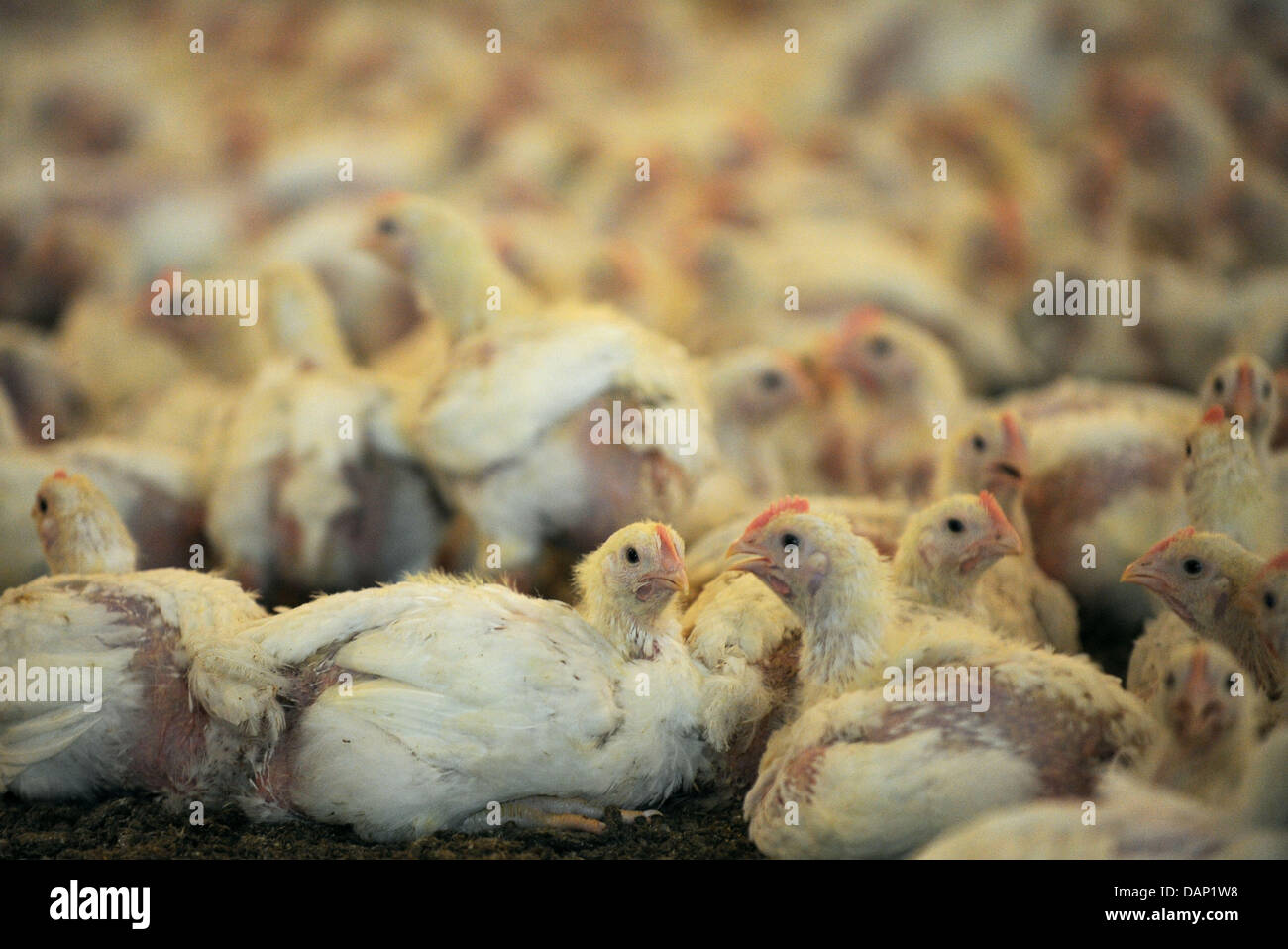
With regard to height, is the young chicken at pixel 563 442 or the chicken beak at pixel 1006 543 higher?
the young chicken at pixel 563 442

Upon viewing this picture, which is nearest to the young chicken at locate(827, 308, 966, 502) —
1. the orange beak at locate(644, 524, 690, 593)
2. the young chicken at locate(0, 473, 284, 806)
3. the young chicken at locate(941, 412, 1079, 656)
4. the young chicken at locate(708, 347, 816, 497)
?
the young chicken at locate(708, 347, 816, 497)

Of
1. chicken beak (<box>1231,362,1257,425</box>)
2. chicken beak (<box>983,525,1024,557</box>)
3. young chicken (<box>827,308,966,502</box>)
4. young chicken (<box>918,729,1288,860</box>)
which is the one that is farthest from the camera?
young chicken (<box>827,308,966,502</box>)

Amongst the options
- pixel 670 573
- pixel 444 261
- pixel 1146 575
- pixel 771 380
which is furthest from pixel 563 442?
pixel 1146 575

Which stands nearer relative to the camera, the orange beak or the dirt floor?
the dirt floor

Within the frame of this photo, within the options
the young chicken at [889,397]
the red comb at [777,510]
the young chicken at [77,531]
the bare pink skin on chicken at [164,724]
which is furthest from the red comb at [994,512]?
the young chicken at [77,531]

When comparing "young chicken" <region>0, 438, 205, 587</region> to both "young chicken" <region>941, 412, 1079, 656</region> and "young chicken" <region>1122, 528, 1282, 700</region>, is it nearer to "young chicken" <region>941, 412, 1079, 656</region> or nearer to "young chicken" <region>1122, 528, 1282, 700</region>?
"young chicken" <region>941, 412, 1079, 656</region>

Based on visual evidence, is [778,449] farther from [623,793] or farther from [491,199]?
[623,793]

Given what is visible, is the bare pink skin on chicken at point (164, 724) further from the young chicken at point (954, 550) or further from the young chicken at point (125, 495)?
the young chicken at point (954, 550)
